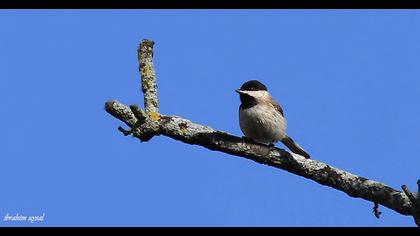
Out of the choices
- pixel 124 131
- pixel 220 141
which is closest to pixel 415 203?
pixel 220 141

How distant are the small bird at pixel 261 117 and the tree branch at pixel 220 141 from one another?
1781 millimetres

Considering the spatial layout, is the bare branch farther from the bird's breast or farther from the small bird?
the bird's breast

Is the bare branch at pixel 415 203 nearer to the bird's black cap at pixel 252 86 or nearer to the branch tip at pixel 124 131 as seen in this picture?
the branch tip at pixel 124 131

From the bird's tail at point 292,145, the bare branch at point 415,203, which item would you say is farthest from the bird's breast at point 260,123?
the bare branch at point 415,203

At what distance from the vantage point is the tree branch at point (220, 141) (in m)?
6.96

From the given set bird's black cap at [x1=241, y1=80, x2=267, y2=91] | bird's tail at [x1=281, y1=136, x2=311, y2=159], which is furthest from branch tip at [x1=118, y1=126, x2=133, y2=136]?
bird's tail at [x1=281, y1=136, x2=311, y2=159]

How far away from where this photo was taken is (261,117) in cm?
924
